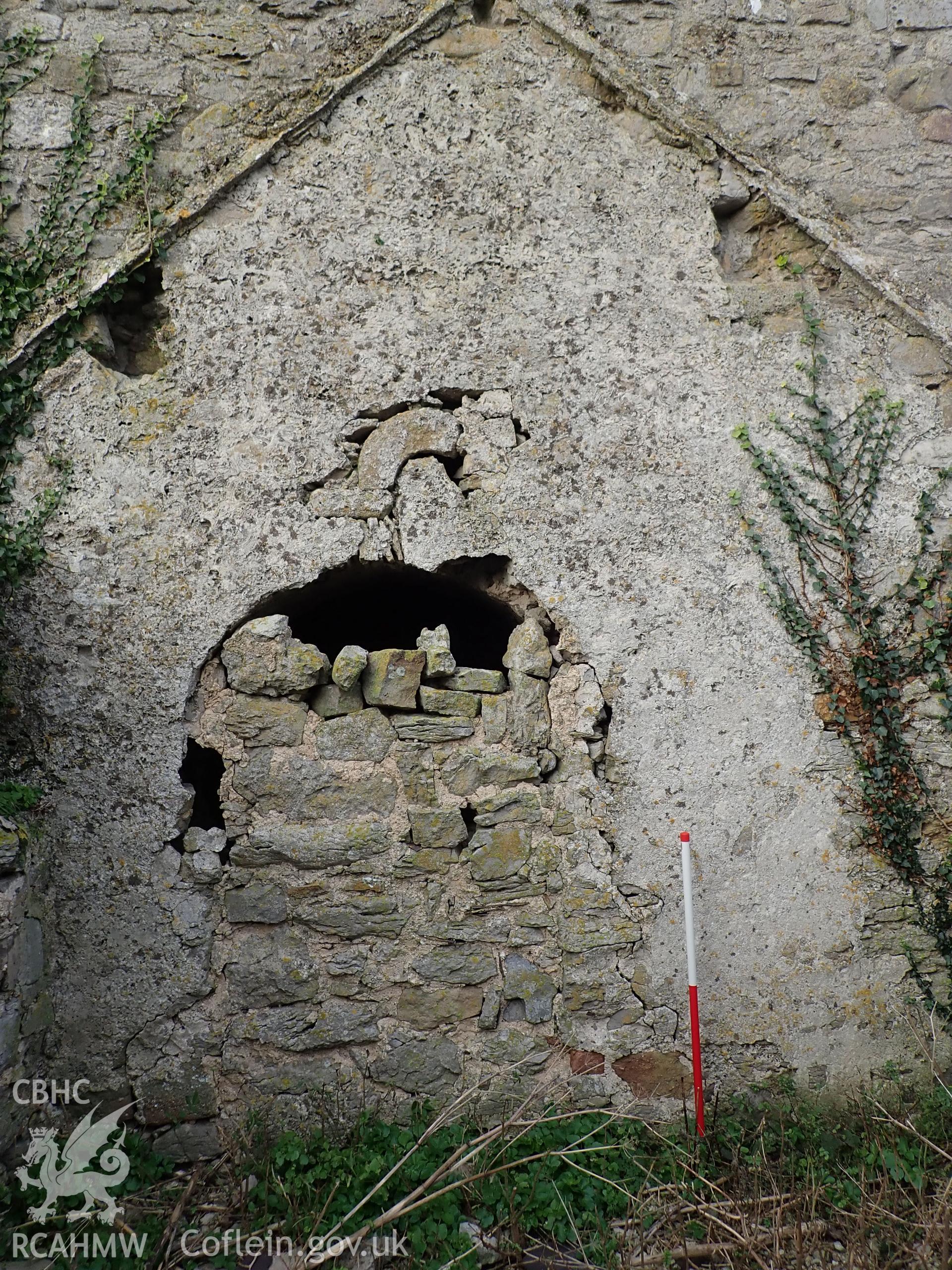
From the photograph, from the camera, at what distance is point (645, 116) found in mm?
3604

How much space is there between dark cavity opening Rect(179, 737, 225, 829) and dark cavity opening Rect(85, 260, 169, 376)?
1.67 metres

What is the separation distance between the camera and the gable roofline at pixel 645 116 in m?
3.48

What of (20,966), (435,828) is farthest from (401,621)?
(20,966)

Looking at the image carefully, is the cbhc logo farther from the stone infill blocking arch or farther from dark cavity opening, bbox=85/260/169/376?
dark cavity opening, bbox=85/260/169/376

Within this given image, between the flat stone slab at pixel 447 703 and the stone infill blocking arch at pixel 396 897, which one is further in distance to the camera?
the flat stone slab at pixel 447 703

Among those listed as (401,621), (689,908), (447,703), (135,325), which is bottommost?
(689,908)

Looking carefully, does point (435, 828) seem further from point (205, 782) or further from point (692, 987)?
point (205, 782)

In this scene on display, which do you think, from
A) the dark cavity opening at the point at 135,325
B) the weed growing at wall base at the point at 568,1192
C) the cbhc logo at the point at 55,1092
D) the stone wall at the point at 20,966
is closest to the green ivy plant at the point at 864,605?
the weed growing at wall base at the point at 568,1192

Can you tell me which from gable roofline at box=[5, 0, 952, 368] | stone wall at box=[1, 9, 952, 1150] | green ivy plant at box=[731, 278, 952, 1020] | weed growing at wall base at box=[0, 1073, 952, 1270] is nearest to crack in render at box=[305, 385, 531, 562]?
stone wall at box=[1, 9, 952, 1150]

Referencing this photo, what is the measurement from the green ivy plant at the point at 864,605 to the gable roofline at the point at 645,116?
0.26 meters

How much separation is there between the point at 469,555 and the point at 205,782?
1793 mm

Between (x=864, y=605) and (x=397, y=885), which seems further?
(x=864, y=605)

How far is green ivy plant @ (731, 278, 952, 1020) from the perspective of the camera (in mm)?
3471

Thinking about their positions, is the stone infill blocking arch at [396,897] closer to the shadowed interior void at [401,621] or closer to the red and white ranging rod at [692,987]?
the red and white ranging rod at [692,987]
